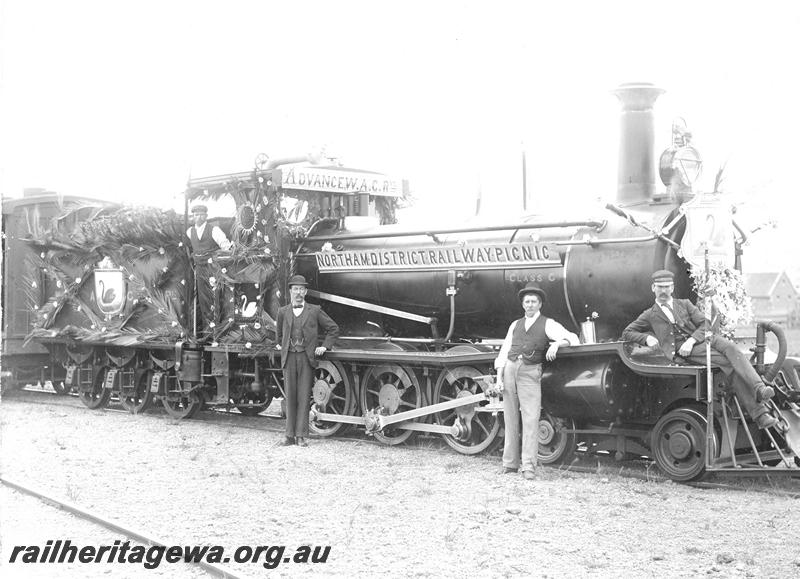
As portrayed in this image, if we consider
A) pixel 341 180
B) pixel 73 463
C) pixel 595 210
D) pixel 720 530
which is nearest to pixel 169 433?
pixel 73 463

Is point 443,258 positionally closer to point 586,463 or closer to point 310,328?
point 310,328

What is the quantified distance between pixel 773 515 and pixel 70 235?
1097 cm

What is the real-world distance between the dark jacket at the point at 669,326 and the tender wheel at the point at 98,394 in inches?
334

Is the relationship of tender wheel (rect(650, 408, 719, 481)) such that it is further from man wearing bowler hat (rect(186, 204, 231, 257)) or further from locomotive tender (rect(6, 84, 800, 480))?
man wearing bowler hat (rect(186, 204, 231, 257))

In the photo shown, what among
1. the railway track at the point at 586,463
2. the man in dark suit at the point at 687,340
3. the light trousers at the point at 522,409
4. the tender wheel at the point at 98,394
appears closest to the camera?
Result: the man in dark suit at the point at 687,340

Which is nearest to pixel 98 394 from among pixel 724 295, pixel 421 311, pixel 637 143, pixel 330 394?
pixel 330 394

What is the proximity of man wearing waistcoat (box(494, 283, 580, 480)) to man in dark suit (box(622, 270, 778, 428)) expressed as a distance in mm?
666

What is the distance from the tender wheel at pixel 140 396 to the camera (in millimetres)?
13188

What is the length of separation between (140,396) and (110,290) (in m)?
1.57

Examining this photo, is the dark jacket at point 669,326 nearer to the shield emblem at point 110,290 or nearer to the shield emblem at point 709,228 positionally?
the shield emblem at point 709,228

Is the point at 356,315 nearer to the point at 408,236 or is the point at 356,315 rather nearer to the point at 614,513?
the point at 408,236

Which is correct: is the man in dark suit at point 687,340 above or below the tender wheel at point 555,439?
above

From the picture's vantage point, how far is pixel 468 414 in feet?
A: 31.5

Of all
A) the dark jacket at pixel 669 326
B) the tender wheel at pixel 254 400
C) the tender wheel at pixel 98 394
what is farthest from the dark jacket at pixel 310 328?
the tender wheel at pixel 98 394
